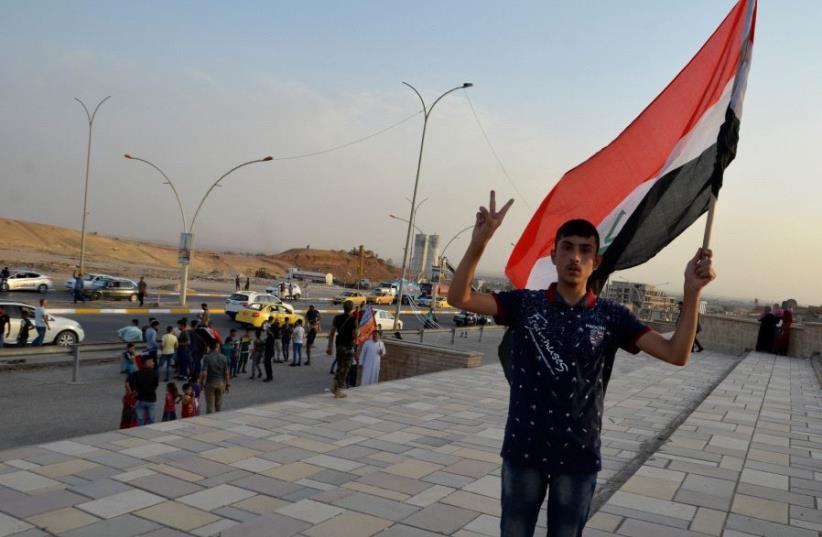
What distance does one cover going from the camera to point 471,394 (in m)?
11.9

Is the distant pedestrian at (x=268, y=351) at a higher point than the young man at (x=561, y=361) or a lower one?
lower

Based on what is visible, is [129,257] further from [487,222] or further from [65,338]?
[487,222]

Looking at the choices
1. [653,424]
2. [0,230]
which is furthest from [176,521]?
[0,230]

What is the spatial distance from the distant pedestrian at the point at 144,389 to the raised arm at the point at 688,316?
7.95 metres

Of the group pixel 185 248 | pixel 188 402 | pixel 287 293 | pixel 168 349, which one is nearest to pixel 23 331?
pixel 168 349

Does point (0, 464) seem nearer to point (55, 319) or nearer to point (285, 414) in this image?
point (285, 414)

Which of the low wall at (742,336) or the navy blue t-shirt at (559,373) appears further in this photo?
the low wall at (742,336)

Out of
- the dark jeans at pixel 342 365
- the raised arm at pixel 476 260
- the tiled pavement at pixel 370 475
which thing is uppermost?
the raised arm at pixel 476 260

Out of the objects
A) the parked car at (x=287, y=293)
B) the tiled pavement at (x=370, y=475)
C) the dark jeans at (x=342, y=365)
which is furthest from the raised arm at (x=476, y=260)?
the parked car at (x=287, y=293)

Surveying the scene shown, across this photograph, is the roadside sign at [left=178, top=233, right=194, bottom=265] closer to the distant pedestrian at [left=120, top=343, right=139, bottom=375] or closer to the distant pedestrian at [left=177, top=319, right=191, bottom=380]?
the distant pedestrian at [left=177, top=319, right=191, bottom=380]

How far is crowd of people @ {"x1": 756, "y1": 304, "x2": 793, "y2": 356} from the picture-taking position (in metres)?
23.2

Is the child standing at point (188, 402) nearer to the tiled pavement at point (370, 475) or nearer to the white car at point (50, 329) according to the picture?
the tiled pavement at point (370, 475)

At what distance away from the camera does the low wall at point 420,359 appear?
1594 cm

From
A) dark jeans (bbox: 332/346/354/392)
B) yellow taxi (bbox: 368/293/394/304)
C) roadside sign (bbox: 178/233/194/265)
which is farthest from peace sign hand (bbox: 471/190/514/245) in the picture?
yellow taxi (bbox: 368/293/394/304)
